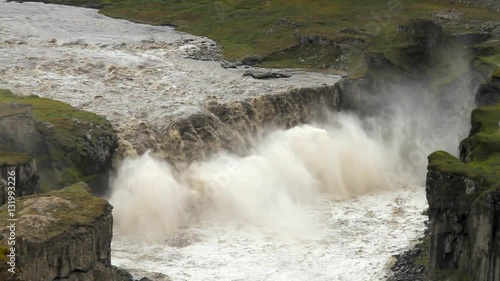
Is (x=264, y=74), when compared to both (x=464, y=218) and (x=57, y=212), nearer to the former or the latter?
(x=464, y=218)

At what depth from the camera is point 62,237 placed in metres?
36.8

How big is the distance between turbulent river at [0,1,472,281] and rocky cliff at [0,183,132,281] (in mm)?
7404

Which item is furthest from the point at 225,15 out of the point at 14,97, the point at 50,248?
the point at 50,248

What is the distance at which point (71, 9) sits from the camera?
421 feet

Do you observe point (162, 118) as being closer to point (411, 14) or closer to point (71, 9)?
point (411, 14)

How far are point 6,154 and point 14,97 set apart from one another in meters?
18.5

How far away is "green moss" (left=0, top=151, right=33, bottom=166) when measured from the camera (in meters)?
47.3

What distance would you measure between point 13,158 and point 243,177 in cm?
2012

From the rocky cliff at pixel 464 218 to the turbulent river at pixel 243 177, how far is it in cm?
574

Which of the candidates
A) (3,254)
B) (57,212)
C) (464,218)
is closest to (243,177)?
(464,218)

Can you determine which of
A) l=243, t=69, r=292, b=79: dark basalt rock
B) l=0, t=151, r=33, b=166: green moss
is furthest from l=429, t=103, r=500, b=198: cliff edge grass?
l=243, t=69, r=292, b=79: dark basalt rock

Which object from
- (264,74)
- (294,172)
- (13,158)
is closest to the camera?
(13,158)

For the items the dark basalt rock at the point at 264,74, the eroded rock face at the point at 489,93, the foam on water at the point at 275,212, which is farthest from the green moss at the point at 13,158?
the dark basalt rock at the point at 264,74

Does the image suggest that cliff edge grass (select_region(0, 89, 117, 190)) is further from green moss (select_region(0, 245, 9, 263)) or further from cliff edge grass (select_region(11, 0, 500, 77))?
cliff edge grass (select_region(11, 0, 500, 77))
